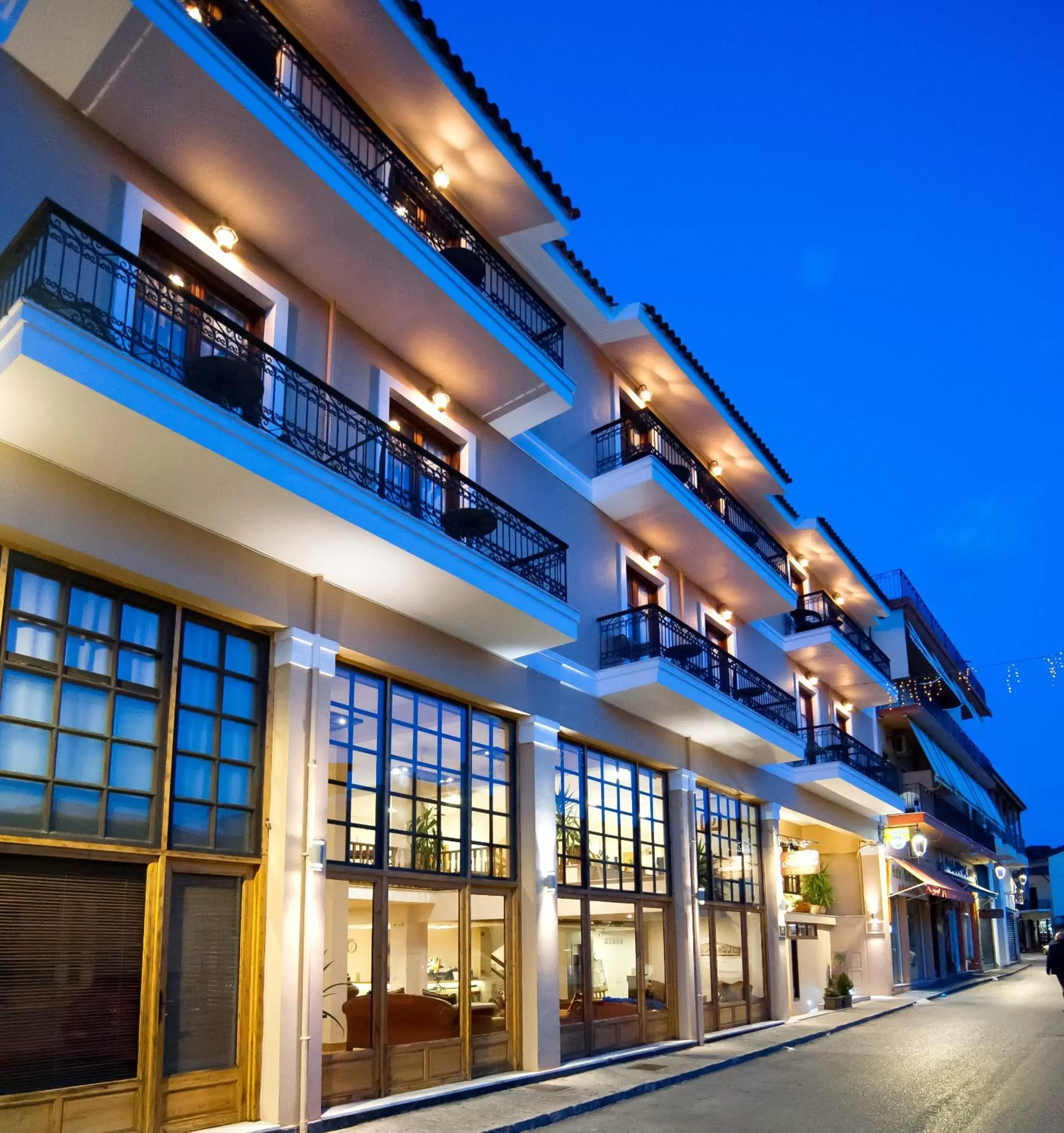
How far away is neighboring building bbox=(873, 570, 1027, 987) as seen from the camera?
3178 centimetres

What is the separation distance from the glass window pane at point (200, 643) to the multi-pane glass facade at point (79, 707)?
0.75 feet

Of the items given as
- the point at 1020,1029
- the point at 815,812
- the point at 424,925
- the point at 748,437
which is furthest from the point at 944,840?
the point at 424,925

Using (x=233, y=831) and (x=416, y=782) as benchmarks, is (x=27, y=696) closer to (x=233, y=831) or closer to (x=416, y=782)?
(x=233, y=831)

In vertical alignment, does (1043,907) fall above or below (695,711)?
below

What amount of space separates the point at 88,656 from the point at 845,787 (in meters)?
19.8

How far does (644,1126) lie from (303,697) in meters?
5.35

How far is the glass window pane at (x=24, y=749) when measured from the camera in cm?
857

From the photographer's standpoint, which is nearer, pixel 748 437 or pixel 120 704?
pixel 120 704

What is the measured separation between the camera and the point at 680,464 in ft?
67.3

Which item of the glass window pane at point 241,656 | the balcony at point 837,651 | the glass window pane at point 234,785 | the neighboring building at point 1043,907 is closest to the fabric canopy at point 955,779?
the balcony at point 837,651

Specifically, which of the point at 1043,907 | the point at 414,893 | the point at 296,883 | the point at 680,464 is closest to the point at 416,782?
the point at 414,893

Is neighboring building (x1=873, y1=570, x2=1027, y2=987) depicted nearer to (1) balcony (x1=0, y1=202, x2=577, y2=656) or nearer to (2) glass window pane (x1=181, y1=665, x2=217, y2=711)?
(1) balcony (x1=0, y1=202, x2=577, y2=656)

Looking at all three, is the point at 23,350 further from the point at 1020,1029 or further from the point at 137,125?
the point at 1020,1029

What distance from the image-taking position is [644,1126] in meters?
11.2
